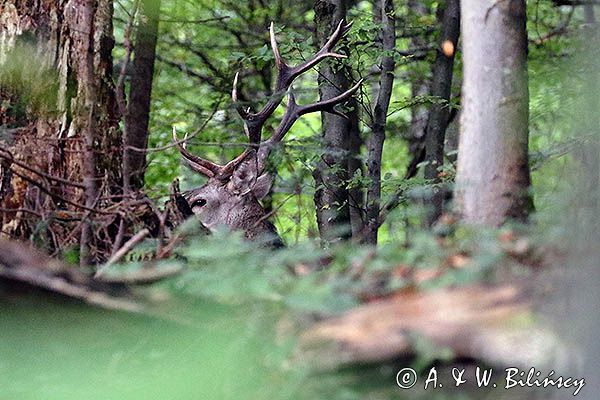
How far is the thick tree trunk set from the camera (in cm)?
372

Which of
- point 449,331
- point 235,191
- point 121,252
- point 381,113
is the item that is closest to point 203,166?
point 235,191

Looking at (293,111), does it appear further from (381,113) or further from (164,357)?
(164,357)

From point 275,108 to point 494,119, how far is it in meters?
4.09

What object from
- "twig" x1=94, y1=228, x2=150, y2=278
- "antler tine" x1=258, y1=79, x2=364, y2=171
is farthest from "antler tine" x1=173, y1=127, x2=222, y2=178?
"twig" x1=94, y1=228, x2=150, y2=278

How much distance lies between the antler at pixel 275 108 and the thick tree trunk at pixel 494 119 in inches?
116

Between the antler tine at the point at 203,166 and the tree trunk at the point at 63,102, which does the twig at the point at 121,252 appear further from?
the antler tine at the point at 203,166

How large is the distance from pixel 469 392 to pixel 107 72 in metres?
4.57

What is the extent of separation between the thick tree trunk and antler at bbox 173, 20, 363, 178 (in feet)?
9.68

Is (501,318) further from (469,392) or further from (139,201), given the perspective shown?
(139,201)

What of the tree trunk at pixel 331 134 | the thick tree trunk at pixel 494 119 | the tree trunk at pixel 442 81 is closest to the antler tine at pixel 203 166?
the tree trunk at pixel 331 134

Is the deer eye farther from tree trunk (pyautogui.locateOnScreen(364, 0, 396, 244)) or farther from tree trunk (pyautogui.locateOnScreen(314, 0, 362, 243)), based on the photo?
tree trunk (pyautogui.locateOnScreen(364, 0, 396, 244))

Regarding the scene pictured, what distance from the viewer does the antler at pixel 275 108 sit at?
7.07 metres

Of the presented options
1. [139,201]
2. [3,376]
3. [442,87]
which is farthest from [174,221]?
[442,87]

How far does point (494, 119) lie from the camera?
3.77 m
